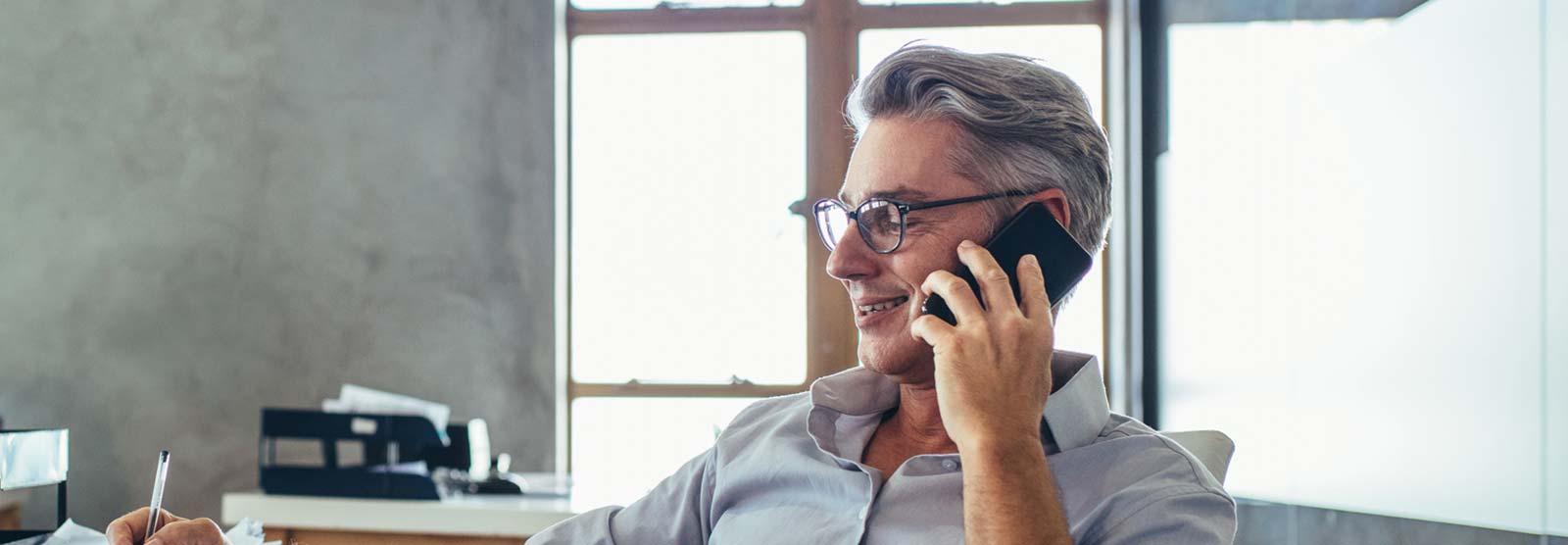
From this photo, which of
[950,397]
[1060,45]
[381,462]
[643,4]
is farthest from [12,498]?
[1060,45]

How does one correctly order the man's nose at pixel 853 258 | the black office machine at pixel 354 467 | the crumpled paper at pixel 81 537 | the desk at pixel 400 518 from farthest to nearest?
the black office machine at pixel 354 467 → the desk at pixel 400 518 → the man's nose at pixel 853 258 → the crumpled paper at pixel 81 537

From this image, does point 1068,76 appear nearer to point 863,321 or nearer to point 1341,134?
point 863,321

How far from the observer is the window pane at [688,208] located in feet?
13.5

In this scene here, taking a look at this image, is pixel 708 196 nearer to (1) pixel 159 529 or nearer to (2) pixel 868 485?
(2) pixel 868 485

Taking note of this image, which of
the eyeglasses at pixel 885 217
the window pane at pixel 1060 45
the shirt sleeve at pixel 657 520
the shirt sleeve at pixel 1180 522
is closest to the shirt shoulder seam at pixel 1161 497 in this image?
the shirt sleeve at pixel 1180 522

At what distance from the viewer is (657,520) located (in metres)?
1.46

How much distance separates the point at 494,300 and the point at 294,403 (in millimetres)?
730

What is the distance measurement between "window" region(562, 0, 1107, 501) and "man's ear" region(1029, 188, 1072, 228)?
2754 mm

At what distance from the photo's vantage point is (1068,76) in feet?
4.32

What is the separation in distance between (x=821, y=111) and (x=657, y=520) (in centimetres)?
276

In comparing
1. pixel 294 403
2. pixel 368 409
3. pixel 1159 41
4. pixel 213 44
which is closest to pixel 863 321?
pixel 368 409

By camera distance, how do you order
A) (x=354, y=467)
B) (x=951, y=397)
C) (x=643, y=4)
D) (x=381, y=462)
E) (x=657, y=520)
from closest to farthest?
(x=951, y=397) → (x=657, y=520) → (x=354, y=467) → (x=381, y=462) → (x=643, y=4)

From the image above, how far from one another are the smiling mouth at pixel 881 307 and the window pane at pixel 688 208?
2762mm

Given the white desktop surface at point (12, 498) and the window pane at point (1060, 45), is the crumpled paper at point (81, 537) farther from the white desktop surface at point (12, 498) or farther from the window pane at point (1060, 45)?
the window pane at point (1060, 45)
